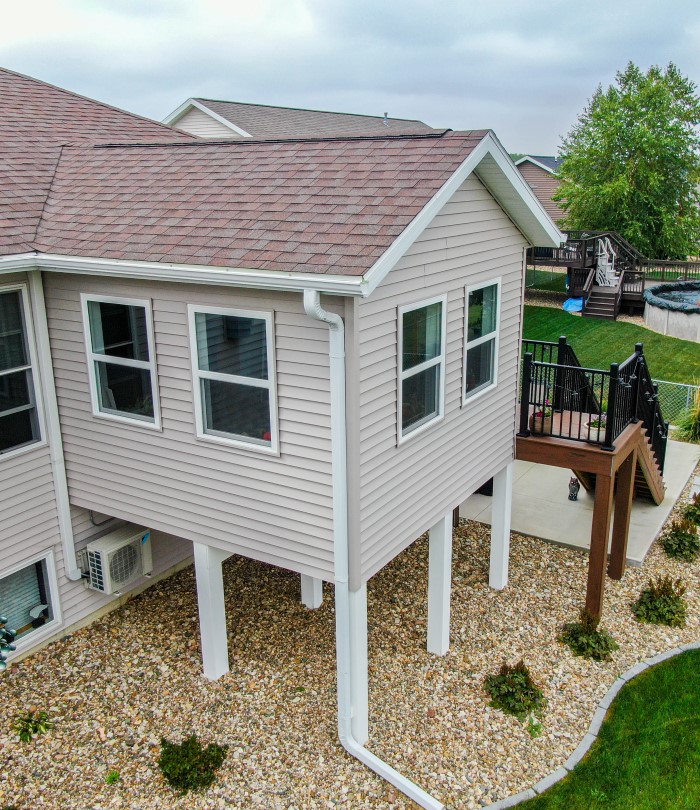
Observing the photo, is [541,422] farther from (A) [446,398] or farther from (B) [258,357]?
(B) [258,357]

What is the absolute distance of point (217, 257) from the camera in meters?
5.88

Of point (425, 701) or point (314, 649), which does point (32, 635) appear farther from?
point (425, 701)

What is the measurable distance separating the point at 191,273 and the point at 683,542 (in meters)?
8.54

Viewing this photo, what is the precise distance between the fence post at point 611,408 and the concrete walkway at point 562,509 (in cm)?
272

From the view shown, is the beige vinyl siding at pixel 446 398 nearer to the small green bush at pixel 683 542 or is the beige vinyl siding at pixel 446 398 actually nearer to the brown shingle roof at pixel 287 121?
the small green bush at pixel 683 542

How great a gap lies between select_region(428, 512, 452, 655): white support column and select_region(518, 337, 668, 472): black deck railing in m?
2.08

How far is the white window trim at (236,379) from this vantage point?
598 centimetres

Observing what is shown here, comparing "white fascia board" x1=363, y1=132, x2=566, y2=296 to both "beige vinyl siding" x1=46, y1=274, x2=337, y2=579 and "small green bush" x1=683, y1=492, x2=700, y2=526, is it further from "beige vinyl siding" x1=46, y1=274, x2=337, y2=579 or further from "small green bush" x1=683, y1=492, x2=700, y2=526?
"small green bush" x1=683, y1=492, x2=700, y2=526

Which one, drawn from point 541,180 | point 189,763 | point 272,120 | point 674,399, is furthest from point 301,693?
point 541,180

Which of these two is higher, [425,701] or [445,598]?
[445,598]

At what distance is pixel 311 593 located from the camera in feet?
29.2

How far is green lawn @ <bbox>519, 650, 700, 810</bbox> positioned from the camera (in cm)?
614

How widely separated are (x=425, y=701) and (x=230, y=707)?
6.70 ft

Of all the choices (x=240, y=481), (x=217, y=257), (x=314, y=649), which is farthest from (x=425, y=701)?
(x=217, y=257)
